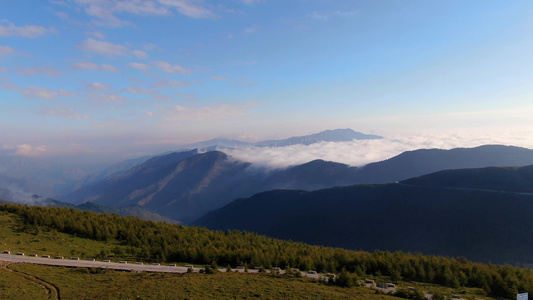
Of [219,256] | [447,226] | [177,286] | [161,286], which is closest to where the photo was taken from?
[161,286]

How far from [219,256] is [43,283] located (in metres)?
26.5

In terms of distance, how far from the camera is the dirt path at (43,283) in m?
25.4

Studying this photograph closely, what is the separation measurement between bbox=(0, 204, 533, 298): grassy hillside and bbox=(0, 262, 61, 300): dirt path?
13.6m

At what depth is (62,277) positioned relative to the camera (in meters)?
30.3

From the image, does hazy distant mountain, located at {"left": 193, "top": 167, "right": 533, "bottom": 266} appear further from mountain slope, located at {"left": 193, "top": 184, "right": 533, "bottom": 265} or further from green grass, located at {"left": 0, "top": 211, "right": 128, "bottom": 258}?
green grass, located at {"left": 0, "top": 211, "right": 128, "bottom": 258}

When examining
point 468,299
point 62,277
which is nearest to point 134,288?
point 62,277

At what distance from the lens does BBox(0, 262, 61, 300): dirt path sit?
25391 millimetres

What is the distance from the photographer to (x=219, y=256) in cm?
5062

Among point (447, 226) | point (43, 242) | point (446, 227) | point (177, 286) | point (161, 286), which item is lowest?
point (446, 227)

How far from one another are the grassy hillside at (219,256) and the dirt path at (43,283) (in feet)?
44.6

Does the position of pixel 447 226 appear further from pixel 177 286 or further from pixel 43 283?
pixel 43 283

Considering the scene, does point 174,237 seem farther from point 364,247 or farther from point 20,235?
point 364,247

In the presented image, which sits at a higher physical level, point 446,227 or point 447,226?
point 447,226

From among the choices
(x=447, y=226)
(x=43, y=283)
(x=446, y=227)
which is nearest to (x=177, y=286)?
(x=43, y=283)
